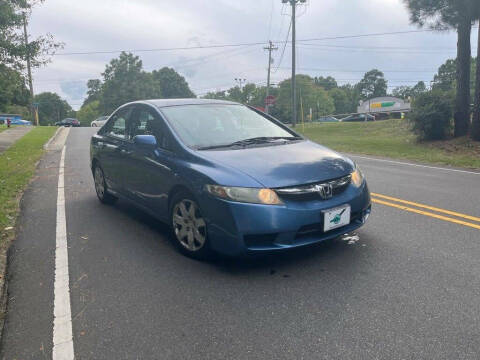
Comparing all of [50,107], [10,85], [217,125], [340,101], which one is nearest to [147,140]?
[217,125]

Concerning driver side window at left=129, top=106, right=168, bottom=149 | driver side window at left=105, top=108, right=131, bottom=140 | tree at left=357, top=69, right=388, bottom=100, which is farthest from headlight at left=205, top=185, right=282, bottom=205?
tree at left=357, top=69, right=388, bottom=100

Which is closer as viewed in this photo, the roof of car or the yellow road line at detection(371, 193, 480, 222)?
the roof of car

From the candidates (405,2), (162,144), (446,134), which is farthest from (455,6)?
(162,144)

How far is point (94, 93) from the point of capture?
12212cm

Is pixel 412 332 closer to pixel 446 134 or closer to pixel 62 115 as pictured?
pixel 446 134

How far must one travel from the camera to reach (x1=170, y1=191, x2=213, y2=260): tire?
3863 millimetres

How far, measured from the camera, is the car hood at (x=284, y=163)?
3617 millimetres

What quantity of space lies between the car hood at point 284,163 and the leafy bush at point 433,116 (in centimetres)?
1323

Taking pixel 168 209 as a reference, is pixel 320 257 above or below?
below

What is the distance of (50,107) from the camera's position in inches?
4481

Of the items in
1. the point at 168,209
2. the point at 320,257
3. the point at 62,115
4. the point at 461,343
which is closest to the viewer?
the point at 461,343

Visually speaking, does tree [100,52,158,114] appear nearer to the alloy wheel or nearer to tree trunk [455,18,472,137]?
tree trunk [455,18,472,137]

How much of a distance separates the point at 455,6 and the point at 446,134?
4.62 meters

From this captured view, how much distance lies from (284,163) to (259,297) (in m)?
1.27
